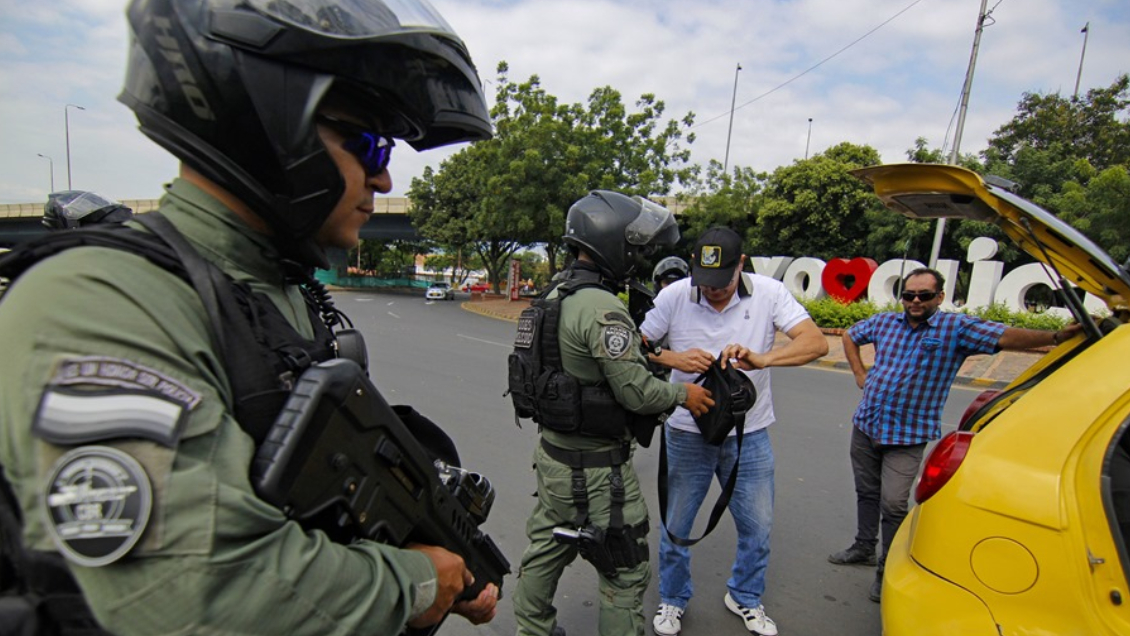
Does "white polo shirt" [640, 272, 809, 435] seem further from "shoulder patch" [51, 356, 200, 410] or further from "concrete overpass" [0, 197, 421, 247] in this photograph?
"concrete overpass" [0, 197, 421, 247]

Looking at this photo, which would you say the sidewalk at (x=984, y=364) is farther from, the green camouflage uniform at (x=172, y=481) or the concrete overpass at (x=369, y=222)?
the concrete overpass at (x=369, y=222)

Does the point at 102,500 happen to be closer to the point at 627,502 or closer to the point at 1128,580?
the point at 627,502

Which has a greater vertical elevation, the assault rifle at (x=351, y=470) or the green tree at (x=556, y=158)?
the green tree at (x=556, y=158)

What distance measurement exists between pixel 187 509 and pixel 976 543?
1926 millimetres

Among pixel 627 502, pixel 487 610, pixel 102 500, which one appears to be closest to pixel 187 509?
pixel 102 500

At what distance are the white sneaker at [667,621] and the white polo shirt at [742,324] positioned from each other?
83 centimetres

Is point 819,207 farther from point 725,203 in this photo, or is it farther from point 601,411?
point 601,411

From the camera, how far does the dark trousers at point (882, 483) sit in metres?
3.00

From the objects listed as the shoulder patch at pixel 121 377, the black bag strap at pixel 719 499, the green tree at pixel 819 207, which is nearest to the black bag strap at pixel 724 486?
the black bag strap at pixel 719 499

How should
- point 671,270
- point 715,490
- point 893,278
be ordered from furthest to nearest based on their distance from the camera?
point 893,278
point 671,270
point 715,490

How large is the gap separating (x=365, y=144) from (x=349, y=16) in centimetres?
22

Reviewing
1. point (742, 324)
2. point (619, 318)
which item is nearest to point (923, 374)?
point (742, 324)

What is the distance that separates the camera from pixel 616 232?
7.95 feet

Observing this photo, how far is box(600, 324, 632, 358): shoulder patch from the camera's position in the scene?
217 centimetres
